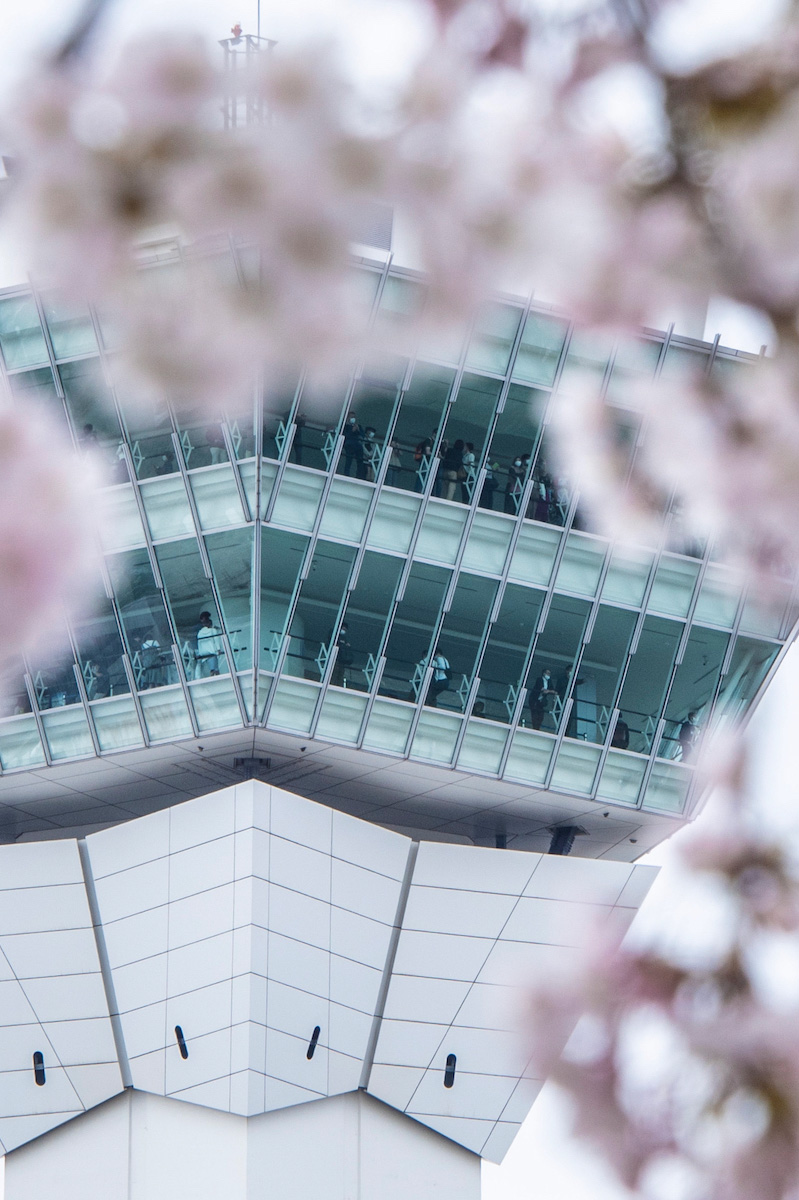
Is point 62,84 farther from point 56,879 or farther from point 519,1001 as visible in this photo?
point 56,879

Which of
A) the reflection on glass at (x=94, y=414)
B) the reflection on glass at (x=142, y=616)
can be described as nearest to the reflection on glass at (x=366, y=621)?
the reflection on glass at (x=142, y=616)

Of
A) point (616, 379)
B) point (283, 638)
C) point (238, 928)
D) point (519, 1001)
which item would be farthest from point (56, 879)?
point (519, 1001)

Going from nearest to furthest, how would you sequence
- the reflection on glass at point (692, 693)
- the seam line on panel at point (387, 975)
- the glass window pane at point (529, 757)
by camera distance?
the glass window pane at point (529, 757) < the seam line on panel at point (387, 975) < the reflection on glass at point (692, 693)

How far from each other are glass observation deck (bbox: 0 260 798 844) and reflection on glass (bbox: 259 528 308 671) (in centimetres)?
5

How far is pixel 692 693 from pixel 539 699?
3.67m

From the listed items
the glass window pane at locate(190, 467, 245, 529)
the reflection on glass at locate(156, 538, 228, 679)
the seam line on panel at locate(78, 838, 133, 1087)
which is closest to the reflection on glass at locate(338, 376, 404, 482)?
the glass window pane at locate(190, 467, 245, 529)

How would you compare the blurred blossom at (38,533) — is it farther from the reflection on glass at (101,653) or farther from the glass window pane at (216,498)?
the reflection on glass at (101,653)

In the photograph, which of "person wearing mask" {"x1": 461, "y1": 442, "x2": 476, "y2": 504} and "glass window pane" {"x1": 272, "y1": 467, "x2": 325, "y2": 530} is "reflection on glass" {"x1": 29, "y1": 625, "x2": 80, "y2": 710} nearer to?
"glass window pane" {"x1": 272, "y1": 467, "x2": 325, "y2": 530}

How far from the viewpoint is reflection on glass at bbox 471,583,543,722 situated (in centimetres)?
3185

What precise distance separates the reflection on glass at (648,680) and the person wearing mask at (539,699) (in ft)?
5.69

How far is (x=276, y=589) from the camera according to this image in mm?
30172

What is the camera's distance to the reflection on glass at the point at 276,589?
29969mm

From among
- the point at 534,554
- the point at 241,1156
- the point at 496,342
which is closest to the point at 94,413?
the point at 496,342

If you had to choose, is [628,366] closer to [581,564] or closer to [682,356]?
[682,356]
